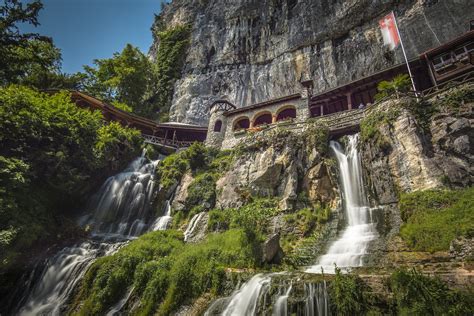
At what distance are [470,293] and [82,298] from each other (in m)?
13.0

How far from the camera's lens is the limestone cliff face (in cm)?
2569

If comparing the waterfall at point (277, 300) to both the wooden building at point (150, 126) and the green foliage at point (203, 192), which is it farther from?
the wooden building at point (150, 126)

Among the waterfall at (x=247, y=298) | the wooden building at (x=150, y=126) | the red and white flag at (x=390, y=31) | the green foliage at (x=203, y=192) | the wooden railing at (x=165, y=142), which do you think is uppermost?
the red and white flag at (x=390, y=31)

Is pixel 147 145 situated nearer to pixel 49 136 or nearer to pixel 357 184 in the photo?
pixel 49 136

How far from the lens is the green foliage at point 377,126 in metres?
15.4

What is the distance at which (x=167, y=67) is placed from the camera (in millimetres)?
42250

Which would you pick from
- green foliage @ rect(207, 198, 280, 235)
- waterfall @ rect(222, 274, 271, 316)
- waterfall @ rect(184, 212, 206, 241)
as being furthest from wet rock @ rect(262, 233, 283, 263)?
waterfall @ rect(184, 212, 206, 241)

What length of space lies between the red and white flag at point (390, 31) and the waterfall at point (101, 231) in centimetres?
2298

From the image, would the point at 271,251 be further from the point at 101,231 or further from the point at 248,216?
the point at 101,231

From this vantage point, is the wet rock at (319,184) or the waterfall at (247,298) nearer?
the waterfall at (247,298)

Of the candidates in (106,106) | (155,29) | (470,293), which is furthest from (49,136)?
(155,29)

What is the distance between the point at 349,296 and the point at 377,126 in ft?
40.8

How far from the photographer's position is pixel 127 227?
18.9 metres

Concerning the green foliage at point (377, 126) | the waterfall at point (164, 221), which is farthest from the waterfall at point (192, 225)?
the green foliage at point (377, 126)
